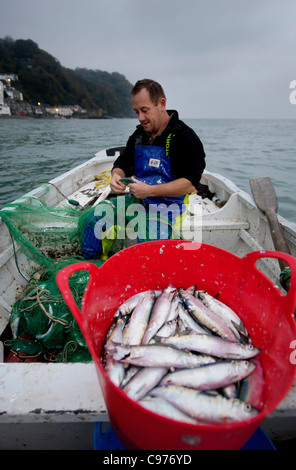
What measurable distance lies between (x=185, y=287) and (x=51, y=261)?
5.79 feet

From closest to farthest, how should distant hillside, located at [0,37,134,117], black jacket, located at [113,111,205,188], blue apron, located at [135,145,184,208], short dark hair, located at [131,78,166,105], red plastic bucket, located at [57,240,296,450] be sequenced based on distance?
red plastic bucket, located at [57,240,296,450] → short dark hair, located at [131,78,166,105] → black jacket, located at [113,111,205,188] → blue apron, located at [135,145,184,208] → distant hillside, located at [0,37,134,117]

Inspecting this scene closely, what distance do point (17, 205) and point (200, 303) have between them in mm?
2809

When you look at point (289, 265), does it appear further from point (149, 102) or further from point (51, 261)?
point (51, 261)


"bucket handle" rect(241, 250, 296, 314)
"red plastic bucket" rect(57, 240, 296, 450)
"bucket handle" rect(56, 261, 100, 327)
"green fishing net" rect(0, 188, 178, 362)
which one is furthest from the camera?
"green fishing net" rect(0, 188, 178, 362)

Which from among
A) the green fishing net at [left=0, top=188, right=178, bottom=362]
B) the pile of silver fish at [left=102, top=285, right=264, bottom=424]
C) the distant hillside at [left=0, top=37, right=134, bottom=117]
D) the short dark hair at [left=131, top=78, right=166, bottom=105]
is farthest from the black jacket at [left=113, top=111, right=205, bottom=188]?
the distant hillside at [left=0, top=37, right=134, bottom=117]

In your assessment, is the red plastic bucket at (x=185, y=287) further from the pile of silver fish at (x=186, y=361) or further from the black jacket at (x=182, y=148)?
the black jacket at (x=182, y=148)

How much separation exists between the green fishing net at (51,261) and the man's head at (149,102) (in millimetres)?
1206

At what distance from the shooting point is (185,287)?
2281 millimetres

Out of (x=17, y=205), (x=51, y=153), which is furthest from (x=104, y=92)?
(x=17, y=205)

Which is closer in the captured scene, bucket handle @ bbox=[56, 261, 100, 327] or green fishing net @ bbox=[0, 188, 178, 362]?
bucket handle @ bbox=[56, 261, 100, 327]

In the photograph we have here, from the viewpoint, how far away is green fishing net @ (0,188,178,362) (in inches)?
95.0

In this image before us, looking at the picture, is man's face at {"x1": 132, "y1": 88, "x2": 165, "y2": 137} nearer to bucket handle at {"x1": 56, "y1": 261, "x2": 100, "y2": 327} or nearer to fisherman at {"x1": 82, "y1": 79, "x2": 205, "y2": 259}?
fisherman at {"x1": 82, "y1": 79, "x2": 205, "y2": 259}

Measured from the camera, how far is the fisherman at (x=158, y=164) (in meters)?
3.00

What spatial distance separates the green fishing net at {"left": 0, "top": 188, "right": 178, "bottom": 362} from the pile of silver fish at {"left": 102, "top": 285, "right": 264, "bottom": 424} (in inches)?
34.7
